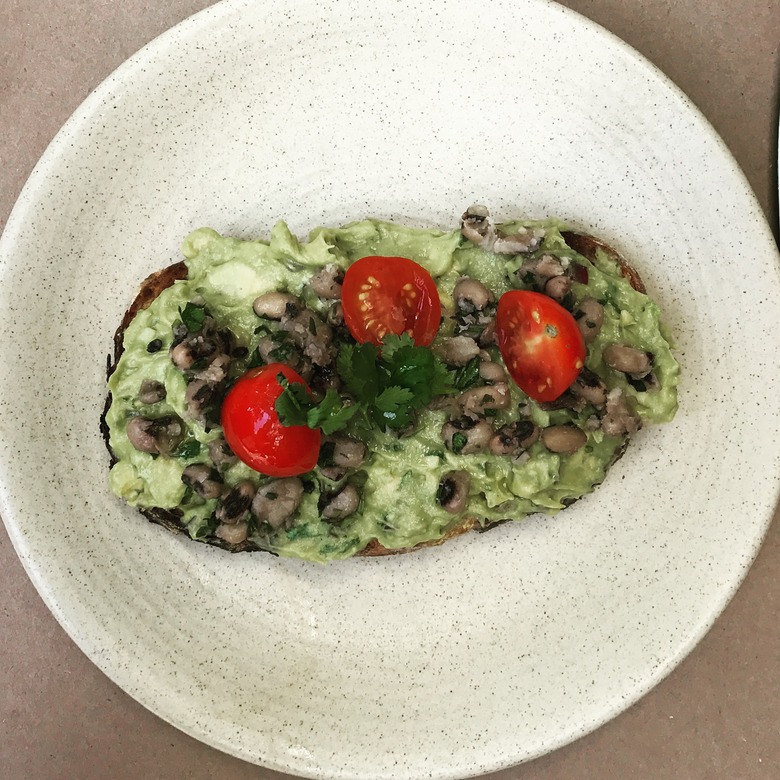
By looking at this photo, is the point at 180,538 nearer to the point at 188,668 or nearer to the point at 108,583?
the point at 108,583

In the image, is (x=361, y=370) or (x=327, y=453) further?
(x=327, y=453)

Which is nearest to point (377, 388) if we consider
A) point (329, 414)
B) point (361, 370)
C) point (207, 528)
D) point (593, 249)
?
point (361, 370)

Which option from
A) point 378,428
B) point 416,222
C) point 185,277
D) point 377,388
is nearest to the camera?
point 377,388

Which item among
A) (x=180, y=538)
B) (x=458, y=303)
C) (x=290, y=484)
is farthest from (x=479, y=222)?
(x=180, y=538)

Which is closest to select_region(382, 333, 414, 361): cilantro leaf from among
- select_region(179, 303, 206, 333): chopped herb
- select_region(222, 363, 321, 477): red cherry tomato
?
select_region(222, 363, 321, 477): red cherry tomato

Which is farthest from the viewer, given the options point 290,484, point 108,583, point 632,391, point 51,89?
point 51,89

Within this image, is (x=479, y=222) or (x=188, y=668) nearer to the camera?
(x=479, y=222)

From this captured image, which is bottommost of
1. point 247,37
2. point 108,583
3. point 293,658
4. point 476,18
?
point 293,658

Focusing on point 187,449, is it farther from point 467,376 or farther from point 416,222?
point 416,222
